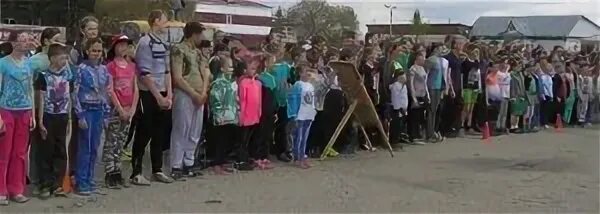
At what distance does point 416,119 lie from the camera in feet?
45.7

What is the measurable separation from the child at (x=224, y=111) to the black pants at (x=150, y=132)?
797 millimetres

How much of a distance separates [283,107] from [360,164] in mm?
1139

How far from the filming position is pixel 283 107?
36.8ft

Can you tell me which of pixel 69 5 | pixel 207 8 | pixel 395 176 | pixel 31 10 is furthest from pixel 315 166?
pixel 207 8

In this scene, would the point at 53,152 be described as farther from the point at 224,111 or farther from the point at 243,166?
the point at 243,166

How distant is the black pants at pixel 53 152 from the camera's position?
8.23 metres

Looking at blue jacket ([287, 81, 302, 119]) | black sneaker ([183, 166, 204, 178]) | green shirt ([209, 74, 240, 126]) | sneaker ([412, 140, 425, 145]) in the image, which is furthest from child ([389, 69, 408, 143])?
black sneaker ([183, 166, 204, 178])

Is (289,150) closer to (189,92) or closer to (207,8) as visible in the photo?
(189,92)

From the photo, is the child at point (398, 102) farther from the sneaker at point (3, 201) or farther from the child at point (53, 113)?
the sneaker at point (3, 201)

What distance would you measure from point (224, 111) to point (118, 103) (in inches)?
70.4

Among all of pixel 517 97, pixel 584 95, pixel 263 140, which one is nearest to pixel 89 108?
pixel 263 140

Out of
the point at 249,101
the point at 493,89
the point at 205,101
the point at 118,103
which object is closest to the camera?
the point at 118,103

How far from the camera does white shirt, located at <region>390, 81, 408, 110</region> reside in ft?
43.0

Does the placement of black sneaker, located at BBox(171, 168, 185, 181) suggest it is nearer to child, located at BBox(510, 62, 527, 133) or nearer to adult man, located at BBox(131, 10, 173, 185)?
adult man, located at BBox(131, 10, 173, 185)
